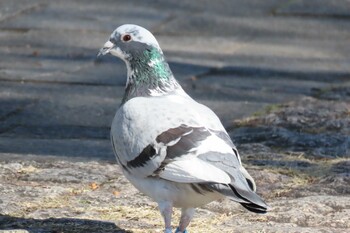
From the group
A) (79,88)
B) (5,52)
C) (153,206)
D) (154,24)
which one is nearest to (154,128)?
(153,206)

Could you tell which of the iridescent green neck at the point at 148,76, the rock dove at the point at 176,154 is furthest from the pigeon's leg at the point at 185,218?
the iridescent green neck at the point at 148,76

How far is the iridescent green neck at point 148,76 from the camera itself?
16.9 ft

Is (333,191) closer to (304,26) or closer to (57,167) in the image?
(57,167)

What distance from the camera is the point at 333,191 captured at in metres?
6.00

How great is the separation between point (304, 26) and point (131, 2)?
2.13m

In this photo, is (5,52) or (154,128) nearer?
(154,128)

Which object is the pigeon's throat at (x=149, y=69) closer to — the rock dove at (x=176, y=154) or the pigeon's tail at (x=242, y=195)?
the rock dove at (x=176, y=154)

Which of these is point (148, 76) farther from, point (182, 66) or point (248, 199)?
point (182, 66)

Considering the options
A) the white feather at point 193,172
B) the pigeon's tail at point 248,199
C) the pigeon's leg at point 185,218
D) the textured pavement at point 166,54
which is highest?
the white feather at point 193,172

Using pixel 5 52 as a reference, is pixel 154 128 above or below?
above

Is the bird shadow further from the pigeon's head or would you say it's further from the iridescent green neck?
Result: the pigeon's head

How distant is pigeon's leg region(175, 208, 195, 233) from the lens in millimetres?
4926

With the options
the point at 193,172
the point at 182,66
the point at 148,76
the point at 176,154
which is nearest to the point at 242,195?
the point at 193,172

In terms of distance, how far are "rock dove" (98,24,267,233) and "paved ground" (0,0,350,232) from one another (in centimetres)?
65
